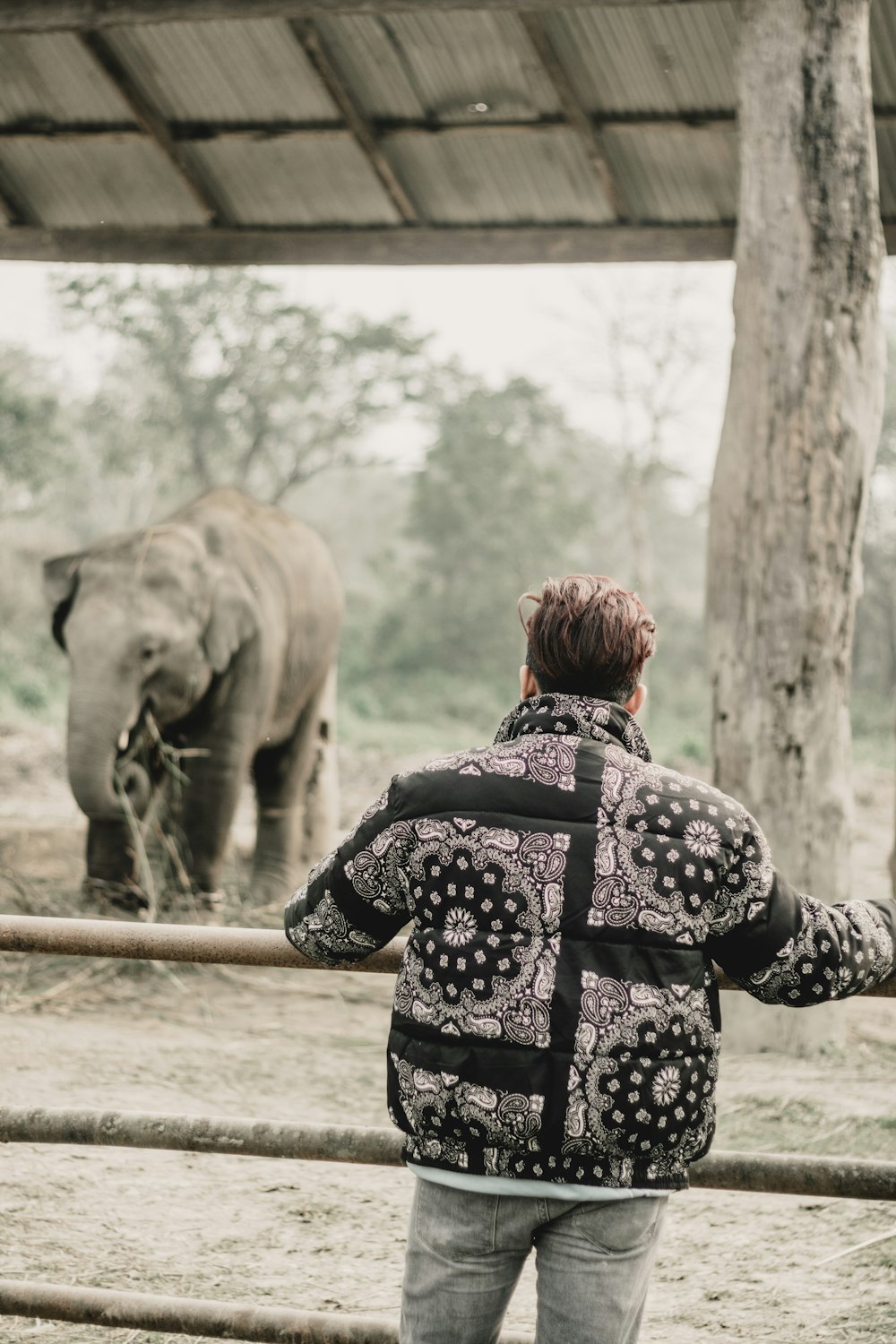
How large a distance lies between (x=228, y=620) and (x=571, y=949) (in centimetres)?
601

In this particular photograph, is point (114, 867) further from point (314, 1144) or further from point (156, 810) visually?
point (314, 1144)

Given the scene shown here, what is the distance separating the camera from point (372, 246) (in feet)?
25.6

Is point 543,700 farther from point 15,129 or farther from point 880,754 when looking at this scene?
point 880,754

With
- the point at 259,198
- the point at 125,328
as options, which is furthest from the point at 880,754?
the point at 259,198

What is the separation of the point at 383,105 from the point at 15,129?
6.77ft

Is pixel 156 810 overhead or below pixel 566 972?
overhead

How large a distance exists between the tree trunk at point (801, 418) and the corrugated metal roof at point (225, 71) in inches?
101

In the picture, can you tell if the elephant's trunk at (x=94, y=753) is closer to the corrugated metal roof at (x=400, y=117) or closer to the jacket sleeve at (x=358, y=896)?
the corrugated metal roof at (x=400, y=117)

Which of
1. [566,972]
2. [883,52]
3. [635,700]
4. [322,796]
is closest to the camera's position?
[566,972]

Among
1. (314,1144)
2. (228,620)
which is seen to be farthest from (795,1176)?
(228,620)

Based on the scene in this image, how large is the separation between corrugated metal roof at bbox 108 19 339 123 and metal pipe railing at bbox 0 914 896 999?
5401mm

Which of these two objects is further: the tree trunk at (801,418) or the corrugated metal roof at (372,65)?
the corrugated metal roof at (372,65)

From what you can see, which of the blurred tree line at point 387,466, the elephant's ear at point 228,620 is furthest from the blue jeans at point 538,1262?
the blurred tree line at point 387,466

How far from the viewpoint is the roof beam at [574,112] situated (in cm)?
647
